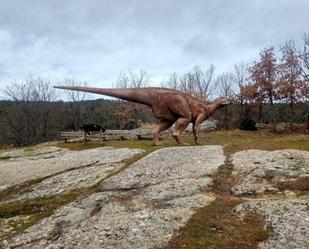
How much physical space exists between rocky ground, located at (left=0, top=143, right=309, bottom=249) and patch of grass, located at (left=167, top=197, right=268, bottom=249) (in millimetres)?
200

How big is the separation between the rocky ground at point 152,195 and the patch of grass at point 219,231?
0.66 ft

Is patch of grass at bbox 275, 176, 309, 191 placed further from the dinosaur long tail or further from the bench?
the bench

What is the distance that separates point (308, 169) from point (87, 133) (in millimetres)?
19344

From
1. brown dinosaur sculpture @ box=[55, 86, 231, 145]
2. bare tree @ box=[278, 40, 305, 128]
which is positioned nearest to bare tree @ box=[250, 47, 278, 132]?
bare tree @ box=[278, 40, 305, 128]

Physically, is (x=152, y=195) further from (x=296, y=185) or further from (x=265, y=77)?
(x=265, y=77)

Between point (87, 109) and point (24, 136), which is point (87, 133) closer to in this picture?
point (24, 136)

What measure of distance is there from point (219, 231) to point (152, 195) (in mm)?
3126

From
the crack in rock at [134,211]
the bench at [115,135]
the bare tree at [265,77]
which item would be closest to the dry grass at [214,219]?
the crack in rock at [134,211]

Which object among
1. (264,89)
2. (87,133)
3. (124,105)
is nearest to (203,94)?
(124,105)

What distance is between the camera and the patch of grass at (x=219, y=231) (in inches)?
334

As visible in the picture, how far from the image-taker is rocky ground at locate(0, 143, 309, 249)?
9.23m

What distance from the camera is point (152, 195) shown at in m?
11.8

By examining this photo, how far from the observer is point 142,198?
11.7 meters

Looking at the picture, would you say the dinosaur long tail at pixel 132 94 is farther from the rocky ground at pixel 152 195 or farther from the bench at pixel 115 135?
the bench at pixel 115 135
